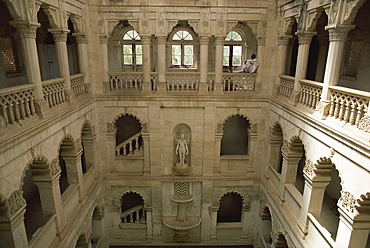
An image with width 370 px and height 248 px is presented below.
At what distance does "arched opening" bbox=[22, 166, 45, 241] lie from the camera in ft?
26.7

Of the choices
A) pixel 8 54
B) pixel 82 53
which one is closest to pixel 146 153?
pixel 82 53

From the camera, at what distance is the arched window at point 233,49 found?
13594 mm

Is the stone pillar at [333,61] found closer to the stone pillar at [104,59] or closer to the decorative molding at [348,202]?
the decorative molding at [348,202]

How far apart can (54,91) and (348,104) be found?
7328mm

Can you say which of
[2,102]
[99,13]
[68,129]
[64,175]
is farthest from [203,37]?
[64,175]

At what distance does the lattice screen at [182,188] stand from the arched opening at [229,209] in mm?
3054

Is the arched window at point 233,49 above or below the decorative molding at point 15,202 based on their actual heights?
above

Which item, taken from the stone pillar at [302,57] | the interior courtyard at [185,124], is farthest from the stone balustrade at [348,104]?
the stone pillar at [302,57]

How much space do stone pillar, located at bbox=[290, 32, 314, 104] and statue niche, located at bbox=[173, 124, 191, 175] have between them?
15.1ft

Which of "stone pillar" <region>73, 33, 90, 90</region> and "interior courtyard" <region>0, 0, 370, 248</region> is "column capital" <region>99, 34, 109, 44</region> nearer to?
"interior courtyard" <region>0, 0, 370, 248</region>

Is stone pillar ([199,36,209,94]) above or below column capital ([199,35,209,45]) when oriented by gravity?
below

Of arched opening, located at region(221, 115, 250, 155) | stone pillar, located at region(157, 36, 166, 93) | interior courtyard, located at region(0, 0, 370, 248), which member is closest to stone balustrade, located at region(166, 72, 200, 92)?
interior courtyard, located at region(0, 0, 370, 248)

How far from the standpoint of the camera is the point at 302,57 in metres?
8.38

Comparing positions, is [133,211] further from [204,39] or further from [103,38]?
[204,39]
